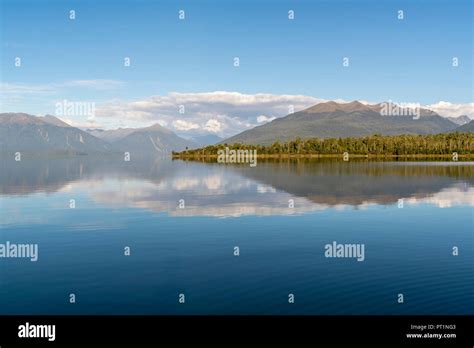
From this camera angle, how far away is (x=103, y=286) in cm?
3028

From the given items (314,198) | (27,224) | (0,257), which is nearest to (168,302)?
(0,257)

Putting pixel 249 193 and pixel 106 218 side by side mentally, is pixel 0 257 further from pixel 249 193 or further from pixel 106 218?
pixel 249 193

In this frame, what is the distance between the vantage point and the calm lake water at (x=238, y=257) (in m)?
27.3

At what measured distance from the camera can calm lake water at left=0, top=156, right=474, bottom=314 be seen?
2733 centimetres

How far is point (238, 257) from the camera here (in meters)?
38.1

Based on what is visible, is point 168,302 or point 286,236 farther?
point 286,236
